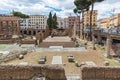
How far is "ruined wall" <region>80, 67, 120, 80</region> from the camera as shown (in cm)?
1399

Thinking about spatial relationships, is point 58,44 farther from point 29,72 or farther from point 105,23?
point 105,23

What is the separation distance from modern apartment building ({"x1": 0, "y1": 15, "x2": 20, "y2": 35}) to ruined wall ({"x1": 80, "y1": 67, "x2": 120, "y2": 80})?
5851 cm

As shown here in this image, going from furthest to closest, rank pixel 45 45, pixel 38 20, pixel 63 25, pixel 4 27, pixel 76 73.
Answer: pixel 63 25, pixel 38 20, pixel 4 27, pixel 45 45, pixel 76 73

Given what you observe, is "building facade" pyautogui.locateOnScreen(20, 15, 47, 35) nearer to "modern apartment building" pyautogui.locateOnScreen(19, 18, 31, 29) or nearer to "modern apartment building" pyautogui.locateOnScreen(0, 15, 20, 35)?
"modern apartment building" pyautogui.locateOnScreen(19, 18, 31, 29)

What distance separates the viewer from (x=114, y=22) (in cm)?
7238

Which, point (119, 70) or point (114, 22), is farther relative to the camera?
point (114, 22)

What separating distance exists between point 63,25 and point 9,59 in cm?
10839

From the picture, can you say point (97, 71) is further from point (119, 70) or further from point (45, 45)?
point (45, 45)

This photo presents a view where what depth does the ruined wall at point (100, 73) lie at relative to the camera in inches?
551

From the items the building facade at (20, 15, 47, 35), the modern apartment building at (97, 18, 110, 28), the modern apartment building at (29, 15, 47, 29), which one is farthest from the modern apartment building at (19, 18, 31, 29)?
the modern apartment building at (97, 18, 110, 28)

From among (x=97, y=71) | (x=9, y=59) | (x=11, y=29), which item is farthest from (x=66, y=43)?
(x=11, y=29)

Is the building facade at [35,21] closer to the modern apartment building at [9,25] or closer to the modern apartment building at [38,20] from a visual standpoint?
the modern apartment building at [38,20]

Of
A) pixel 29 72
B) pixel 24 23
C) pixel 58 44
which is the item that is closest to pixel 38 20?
pixel 24 23

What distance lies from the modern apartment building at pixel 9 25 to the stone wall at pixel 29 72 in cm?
5671
